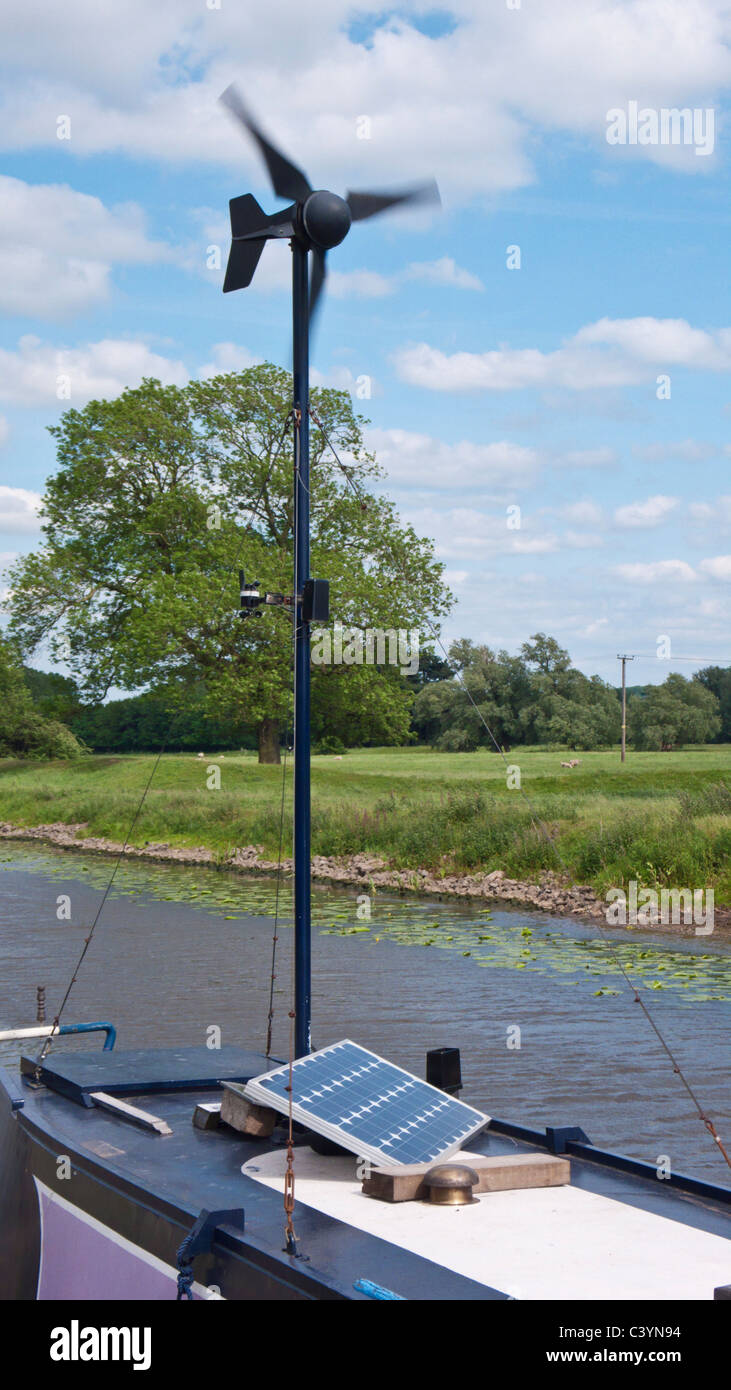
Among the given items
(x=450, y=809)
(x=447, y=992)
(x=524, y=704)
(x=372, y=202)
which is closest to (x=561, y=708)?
(x=524, y=704)

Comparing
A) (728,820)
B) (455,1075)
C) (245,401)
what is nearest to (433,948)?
(728,820)

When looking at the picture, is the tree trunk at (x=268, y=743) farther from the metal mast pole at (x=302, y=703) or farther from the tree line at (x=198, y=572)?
the metal mast pole at (x=302, y=703)

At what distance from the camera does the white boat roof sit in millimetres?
4641

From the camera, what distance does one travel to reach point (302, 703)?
795 cm

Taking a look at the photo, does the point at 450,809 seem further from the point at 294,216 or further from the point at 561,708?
the point at 561,708

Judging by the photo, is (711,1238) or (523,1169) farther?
(523,1169)

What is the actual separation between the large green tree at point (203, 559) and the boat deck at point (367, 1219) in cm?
3527

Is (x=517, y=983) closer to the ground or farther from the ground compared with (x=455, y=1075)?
closer to the ground

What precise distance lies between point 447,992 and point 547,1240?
11936 mm

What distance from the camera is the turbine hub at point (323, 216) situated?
8.52 m

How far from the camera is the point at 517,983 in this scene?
17.4m

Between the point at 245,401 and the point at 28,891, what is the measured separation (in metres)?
25.6

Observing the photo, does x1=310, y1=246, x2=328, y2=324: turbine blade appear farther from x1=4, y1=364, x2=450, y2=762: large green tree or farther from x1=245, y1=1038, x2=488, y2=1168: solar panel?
x1=4, y1=364, x2=450, y2=762: large green tree

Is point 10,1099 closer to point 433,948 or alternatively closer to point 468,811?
point 433,948
